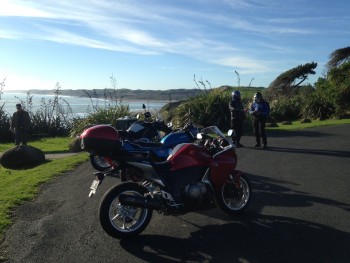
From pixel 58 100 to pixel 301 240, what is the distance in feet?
68.5

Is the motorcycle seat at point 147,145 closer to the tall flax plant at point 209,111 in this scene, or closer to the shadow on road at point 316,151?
the shadow on road at point 316,151

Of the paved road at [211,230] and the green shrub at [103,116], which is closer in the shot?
the paved road at [211,230]

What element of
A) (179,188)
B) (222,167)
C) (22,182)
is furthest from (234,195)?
(22,182)

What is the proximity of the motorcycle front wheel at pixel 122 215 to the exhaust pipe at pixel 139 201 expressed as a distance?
0.06m

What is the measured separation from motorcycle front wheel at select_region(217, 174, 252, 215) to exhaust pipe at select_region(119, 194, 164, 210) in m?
1.15

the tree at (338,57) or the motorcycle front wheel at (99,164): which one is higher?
the tree at (338,57)

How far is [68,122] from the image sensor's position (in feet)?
77.7

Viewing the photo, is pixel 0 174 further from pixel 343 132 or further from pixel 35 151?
pixel 343 132

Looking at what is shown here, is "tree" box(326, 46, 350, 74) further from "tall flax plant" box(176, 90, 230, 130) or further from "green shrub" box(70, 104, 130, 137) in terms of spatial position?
"green shrub" box(70, 104, 130, 137)

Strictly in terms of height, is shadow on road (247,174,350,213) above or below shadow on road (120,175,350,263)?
above

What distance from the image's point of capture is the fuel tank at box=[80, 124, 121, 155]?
5637 millimetres

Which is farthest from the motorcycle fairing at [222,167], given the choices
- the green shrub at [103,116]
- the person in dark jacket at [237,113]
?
the green shrub at [103,116]

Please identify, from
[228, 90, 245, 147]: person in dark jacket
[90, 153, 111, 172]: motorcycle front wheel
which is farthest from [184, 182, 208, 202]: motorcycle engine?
[228, 90, 245, 147]: person in dark jacket

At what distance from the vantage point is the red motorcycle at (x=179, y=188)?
5.56m
